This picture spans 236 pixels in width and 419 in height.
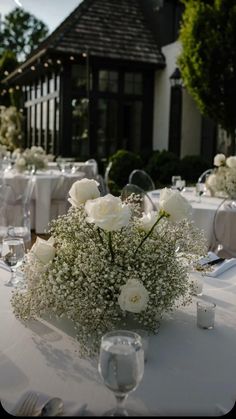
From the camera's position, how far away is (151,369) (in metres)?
1.49

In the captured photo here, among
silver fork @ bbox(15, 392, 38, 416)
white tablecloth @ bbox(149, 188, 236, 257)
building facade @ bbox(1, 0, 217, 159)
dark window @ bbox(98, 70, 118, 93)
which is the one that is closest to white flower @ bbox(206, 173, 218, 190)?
white tablecloth @ bbox(149, 188, 236, 257)

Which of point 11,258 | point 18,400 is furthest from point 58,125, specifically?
point 18,400

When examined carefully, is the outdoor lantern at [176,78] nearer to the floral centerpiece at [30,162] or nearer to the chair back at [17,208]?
the floral centerpiece at [30,162]

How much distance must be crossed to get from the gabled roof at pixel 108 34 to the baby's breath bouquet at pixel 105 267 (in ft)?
43.3

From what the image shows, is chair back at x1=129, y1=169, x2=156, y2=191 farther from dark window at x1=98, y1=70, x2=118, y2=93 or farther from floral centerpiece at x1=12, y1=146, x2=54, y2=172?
dark window at x1=98, y1=70, x2=118, y2=93

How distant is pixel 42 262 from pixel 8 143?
2015 centimetres

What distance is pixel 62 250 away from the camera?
5.73ft

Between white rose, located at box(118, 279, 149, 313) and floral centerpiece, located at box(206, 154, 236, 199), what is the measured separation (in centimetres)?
366

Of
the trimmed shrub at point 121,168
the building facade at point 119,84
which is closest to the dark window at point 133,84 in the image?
the building facade at point 119,84

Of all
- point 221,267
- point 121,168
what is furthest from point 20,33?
point 221,267

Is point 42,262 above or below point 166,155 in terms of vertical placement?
above

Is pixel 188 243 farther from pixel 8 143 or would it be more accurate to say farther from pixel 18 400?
pixel 8 143

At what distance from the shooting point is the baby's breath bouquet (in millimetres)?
1565

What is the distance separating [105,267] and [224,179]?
381 centimetres
